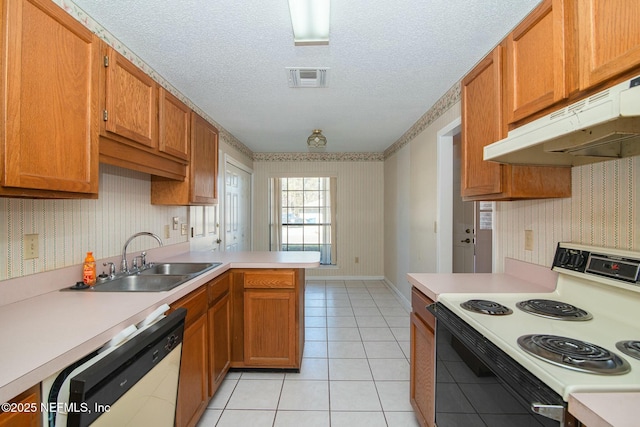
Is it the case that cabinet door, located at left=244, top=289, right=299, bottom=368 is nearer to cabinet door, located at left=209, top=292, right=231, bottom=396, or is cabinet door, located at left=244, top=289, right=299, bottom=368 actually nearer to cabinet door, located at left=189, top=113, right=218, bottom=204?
cabinet door, located at left=209, top=292, right=231, bottom=396

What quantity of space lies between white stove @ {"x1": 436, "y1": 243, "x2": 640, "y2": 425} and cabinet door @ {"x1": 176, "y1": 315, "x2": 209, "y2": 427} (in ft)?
4.39

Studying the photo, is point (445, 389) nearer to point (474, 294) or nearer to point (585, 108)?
point (474, 294)

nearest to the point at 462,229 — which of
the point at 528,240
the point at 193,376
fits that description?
the point at 528,240

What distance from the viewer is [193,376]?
62.1 inches

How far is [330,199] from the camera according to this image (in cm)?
544

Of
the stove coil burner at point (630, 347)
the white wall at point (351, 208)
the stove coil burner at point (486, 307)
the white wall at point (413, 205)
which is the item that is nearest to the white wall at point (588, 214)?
the stove coil burner at point (630, 347)

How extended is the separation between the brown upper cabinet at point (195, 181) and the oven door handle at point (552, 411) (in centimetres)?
232

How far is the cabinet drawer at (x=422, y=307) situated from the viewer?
4.79ft

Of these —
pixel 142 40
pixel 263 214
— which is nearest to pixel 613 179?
pixel 142 40

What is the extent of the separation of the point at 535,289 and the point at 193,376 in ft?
6.32

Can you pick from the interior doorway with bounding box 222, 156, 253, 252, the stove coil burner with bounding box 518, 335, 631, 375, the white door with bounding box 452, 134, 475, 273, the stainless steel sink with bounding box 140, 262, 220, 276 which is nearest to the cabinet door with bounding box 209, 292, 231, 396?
the stainless steel sink with bounding box 140, 262, 220, 276

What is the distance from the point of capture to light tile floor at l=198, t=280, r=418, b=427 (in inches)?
69.4

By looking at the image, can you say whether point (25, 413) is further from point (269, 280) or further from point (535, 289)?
point (535, 289)

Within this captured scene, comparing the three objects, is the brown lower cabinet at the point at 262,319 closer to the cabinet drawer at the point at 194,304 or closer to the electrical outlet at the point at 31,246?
the cabinet drawer at the point at 194,304
